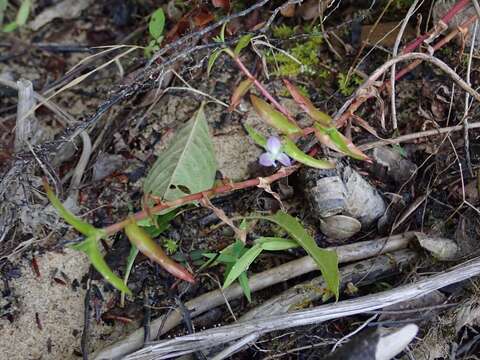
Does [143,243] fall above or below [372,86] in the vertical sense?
below

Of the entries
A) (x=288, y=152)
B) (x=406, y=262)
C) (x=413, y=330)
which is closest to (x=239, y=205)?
(x=288, y=152)

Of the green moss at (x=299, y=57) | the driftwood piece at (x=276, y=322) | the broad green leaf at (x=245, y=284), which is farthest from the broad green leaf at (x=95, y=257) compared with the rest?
the green moss at (x=299, y=57)

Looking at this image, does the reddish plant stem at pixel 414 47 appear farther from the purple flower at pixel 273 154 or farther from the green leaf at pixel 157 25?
the green leaf at pixel 157 25

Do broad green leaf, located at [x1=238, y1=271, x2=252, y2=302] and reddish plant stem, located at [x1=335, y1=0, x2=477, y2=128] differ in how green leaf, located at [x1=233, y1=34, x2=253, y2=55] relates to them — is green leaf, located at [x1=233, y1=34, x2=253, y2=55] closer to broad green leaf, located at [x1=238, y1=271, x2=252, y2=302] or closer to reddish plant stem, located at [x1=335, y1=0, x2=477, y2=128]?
reddish plant stem, located at [x1=335, y1=0, x2=477, y2=128]

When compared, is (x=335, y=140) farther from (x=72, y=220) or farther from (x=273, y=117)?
(x=72, y=220)

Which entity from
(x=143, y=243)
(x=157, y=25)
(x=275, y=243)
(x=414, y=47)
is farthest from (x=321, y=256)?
(x=157, y=25)

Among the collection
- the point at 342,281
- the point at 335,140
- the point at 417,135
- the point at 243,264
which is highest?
the point at 335,140

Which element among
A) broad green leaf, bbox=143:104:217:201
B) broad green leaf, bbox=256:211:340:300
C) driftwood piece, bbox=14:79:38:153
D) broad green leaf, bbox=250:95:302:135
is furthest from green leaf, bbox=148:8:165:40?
broad green leaf, bbox=256:211:340:300

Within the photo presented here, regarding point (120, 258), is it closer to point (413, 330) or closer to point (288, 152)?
point (288, 152)
